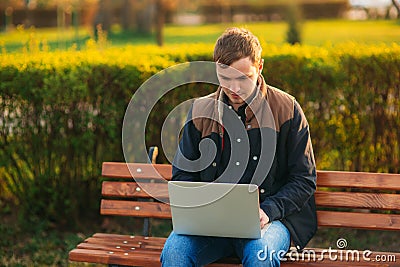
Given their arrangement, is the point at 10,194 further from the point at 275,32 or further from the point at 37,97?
the point at 275,32

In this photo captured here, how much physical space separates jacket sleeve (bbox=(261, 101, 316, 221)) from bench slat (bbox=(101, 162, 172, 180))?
90cm

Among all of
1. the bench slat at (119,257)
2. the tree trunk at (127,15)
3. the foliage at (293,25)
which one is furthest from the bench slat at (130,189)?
the tree trunk at (127,15)

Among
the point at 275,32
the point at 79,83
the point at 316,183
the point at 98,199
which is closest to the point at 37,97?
the point at 79,83

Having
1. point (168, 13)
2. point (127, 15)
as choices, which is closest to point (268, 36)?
point (127, 15)

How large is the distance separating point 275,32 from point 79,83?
82.5 feet

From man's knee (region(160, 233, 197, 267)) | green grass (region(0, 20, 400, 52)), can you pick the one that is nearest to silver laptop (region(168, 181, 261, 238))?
man's knee (region(160, 233, 197, 267))

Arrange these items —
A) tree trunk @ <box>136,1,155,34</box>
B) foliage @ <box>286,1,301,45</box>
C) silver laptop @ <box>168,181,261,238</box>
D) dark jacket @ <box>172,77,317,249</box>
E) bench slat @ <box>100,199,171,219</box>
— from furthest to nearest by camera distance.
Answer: tree trunk @ <box>136,1,155,34</box>
foliage @ <box>286,1,301,45</box>
bench slat @ <box>100,199,171,219</box>
dark jacket @ <box>172,77,317,249</box>
silver laptop @ <box>168,181,261,238</box>

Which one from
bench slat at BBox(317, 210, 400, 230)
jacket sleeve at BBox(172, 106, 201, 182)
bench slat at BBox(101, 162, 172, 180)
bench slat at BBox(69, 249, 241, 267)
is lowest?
bench slat at BBox(69, 249, 241, 267)

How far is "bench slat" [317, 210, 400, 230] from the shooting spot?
13.7ft

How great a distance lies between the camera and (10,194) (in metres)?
6.04

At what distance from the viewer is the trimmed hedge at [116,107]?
5488 mm

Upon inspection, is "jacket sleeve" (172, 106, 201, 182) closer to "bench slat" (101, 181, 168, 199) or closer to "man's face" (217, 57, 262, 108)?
"man's face" (217, 57, 262, 108)

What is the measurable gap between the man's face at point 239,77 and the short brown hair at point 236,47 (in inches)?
1.0

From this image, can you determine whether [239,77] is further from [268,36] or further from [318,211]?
[268,36]
